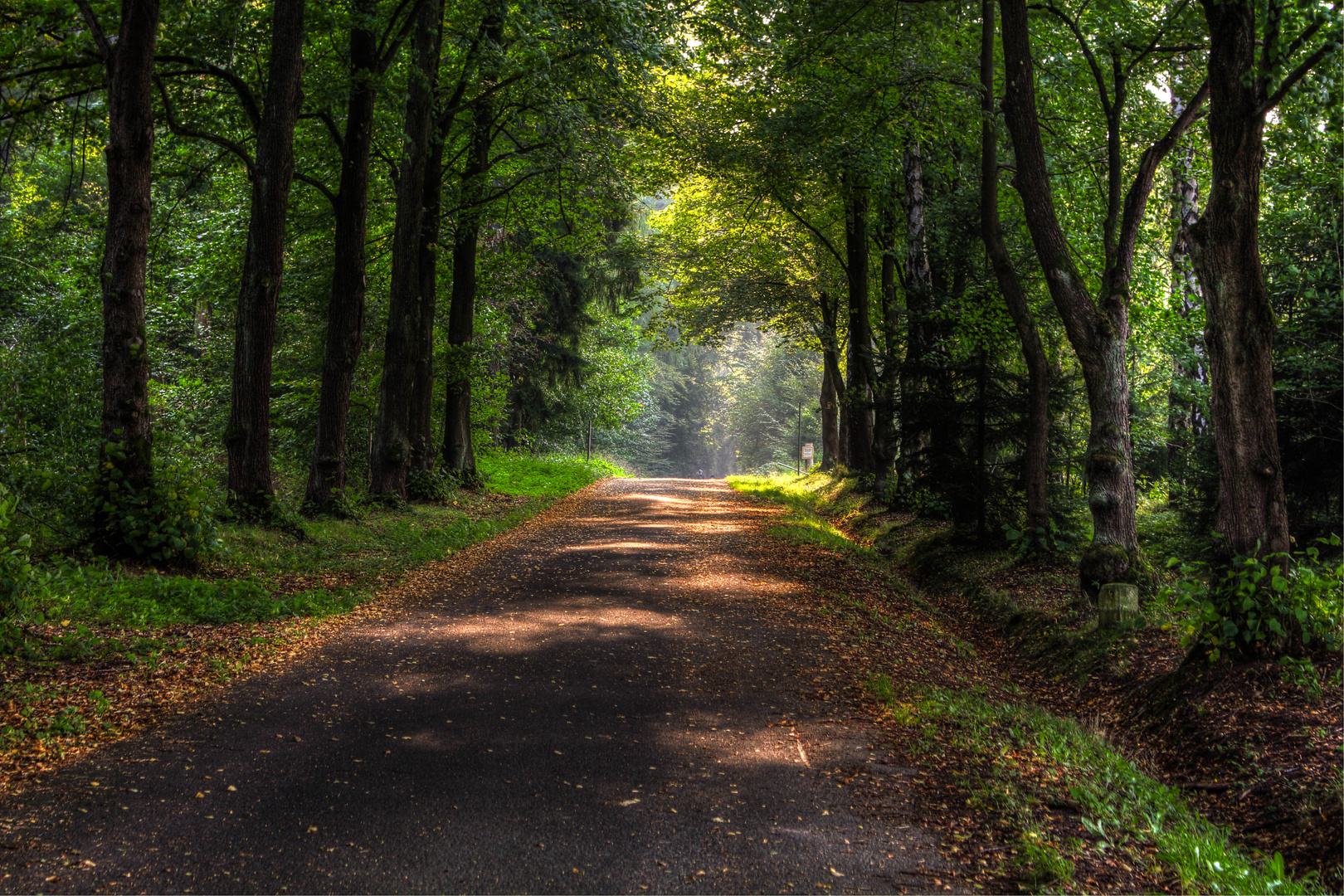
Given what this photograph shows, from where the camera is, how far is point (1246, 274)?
652 cm

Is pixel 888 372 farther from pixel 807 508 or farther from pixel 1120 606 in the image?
pixel 807 508

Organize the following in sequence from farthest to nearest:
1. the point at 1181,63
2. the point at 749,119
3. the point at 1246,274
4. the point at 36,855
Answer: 1. the point at 749,119
2. the point at 1181,63
3. the point at 1246,274
4. the point at 36,855

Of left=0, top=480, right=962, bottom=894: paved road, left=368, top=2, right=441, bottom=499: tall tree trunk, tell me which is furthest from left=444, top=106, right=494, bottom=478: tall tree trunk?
left=0, top=480, right=962, bottom=894: paved road

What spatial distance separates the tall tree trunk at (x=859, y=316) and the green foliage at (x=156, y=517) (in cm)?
1358

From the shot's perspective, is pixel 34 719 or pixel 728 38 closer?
pixel 34 719

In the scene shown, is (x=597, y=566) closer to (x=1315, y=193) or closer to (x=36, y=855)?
(x=36, y=855)

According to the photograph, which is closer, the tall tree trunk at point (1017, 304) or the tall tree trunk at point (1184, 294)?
the tall tree trunk at point (1017, 304)

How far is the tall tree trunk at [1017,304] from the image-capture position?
1145cm

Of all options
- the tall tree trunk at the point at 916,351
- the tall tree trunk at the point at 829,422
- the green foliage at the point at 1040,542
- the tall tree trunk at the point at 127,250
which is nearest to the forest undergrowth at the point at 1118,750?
the green foliage at the point at 1040,542

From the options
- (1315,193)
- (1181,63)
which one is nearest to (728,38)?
(1181,63)

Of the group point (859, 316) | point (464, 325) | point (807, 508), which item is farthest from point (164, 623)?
point (859, 316)

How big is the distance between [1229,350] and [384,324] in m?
18.4

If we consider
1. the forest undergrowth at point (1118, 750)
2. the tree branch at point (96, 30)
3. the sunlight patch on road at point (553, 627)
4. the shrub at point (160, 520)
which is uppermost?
the tree branch at point (96, 30)

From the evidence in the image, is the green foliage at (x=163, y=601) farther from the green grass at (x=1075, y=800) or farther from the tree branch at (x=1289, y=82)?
the tree branch at (x=1289, y=82)
